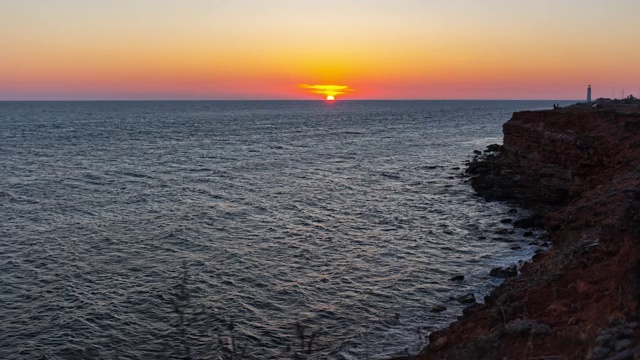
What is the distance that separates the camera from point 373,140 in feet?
352

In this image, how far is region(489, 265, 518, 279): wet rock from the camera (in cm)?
2595

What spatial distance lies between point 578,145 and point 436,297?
2222 cm

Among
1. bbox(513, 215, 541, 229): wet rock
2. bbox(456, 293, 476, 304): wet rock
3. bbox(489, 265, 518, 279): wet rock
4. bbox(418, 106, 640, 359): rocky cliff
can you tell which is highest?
bbox(418, 106, 640, 359): rocky cliff

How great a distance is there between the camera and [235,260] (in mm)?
29219

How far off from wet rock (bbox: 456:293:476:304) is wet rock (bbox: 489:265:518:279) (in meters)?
3.12

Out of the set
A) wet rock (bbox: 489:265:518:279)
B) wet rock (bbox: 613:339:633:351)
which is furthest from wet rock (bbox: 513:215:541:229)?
wet rock (bbox: 613:339:633:351)

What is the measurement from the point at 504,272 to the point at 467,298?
386cm

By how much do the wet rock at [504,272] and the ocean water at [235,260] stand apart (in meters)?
0.87

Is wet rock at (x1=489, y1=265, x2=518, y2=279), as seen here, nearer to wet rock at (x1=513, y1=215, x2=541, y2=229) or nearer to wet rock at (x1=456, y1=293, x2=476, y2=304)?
wet rock at (x1=456, y1=293, x2=476, y2=304)

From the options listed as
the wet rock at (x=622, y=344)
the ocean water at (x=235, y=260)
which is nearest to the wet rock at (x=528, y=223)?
the ocean water at (x=235, y=260)

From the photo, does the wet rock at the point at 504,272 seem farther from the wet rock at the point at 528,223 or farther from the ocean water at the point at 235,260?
the wet rock at the point at 528,223

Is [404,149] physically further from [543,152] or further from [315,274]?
[315,274]

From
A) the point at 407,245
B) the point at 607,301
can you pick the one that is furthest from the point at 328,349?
the point at 407,245

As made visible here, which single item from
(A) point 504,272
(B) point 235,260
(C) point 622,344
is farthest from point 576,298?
(B) point 235,260
